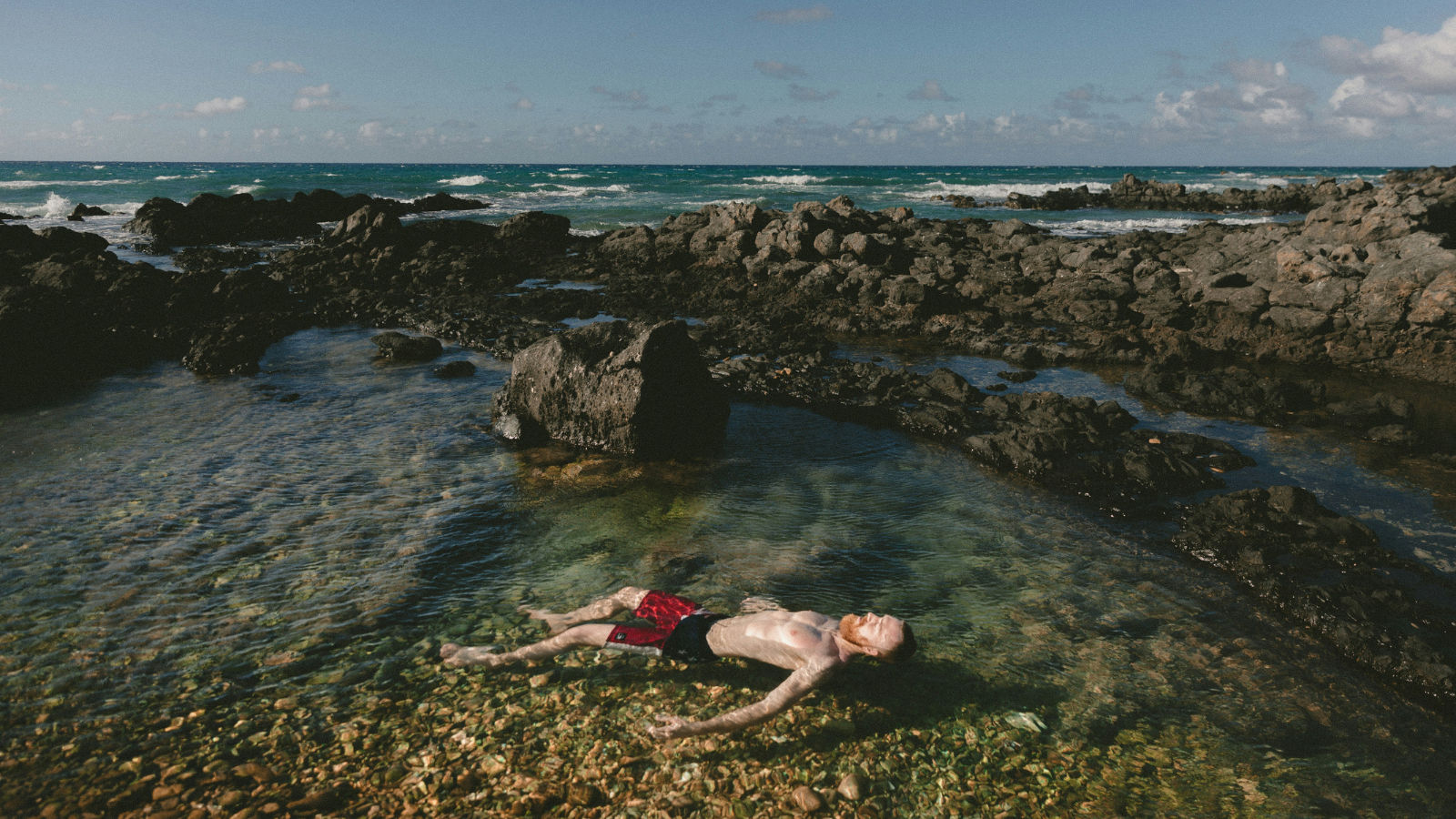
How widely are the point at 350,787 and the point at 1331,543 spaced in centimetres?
1021

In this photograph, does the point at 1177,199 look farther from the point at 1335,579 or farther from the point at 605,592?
the point at 605,592

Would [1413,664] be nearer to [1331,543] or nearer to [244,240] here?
[1331,543]

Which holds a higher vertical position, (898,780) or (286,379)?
(286,379)

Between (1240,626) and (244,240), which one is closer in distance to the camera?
(1240,626)

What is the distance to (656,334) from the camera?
11.6 m

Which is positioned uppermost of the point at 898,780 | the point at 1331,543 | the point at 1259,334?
the point at 1259,334

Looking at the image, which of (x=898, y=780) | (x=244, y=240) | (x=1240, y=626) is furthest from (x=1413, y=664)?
(x=244, y=240)

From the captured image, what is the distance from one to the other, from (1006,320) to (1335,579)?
13678 mm

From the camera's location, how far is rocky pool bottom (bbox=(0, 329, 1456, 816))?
16.5 ft

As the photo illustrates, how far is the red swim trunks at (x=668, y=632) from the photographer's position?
6094 mm

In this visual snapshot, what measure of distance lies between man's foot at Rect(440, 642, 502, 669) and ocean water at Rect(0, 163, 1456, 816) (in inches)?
6.9

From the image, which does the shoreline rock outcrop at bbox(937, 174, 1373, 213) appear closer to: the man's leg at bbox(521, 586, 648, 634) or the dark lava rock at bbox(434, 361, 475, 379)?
the dark lava rock at bbox(434, 361, 475, 379)

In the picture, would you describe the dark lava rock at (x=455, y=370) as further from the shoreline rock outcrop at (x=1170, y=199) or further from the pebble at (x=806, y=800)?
the shoreline rock outcrop at (x=1170, y=199)

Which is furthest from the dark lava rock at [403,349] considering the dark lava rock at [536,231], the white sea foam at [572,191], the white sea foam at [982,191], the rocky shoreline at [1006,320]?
the white sea foam at [982,191]
